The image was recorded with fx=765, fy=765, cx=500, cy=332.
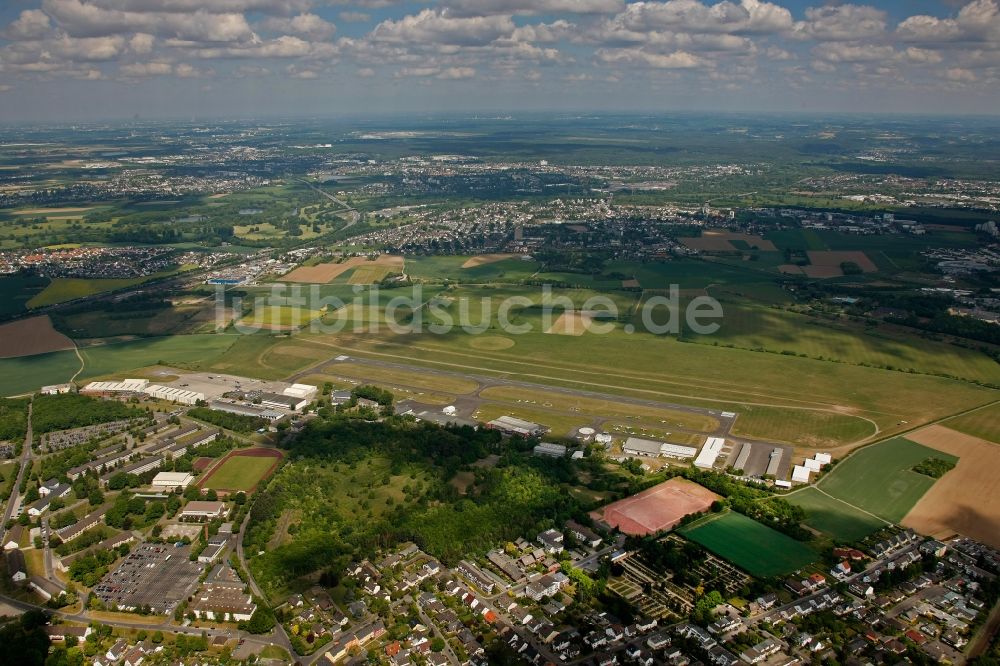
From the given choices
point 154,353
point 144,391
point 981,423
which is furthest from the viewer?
point 154,353

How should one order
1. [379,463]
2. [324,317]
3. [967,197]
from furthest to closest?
[967,197]
[324,317]
[379,463]

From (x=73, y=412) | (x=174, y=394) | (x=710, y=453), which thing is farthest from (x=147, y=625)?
(x=710, y=453)

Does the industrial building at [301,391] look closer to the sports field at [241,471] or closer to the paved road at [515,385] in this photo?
the paved road at [515,385]

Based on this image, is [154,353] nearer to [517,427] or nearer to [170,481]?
[170,481]

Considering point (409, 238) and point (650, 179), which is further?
point (650, 179)

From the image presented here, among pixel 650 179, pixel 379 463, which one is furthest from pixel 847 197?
pixel 379 463

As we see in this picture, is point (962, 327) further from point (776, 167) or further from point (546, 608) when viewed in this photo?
point (776, 167)

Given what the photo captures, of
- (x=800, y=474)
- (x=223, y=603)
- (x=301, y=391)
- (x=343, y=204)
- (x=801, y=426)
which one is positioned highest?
(x=343, y=204)
